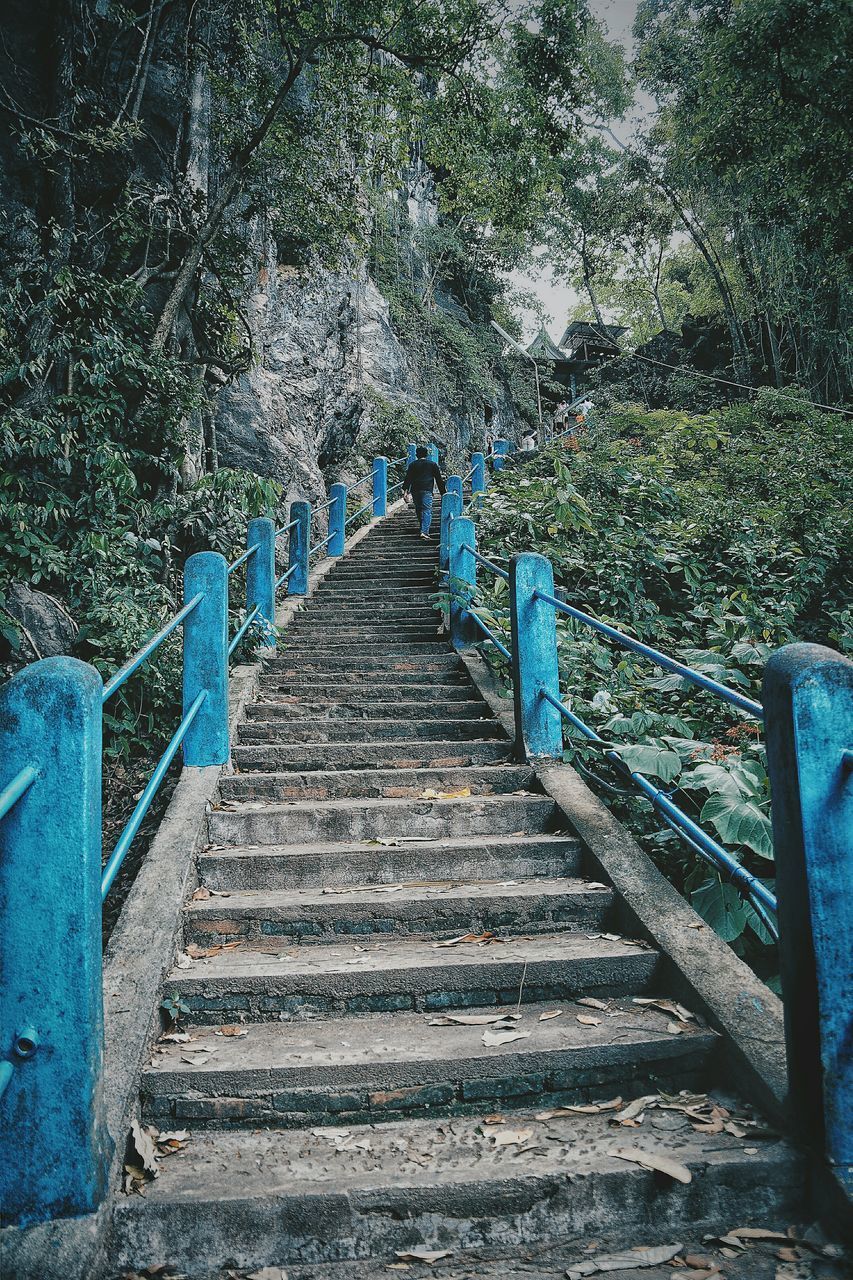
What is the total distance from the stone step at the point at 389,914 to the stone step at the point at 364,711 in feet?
6.36

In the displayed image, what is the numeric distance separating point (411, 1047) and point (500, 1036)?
Result: 259 millimetres

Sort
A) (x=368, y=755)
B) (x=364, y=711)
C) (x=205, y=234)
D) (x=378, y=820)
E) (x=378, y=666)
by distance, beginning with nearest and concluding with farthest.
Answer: (x=378, y=820) → (x=368, y=755) → (x=364, y=711) → (x=378, y=666) → (x=205, y=234)

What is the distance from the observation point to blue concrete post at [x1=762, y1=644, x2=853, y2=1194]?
1.55 metres

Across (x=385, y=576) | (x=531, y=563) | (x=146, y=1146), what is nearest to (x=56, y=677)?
(x=146, y=1146)

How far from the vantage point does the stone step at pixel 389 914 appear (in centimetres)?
253

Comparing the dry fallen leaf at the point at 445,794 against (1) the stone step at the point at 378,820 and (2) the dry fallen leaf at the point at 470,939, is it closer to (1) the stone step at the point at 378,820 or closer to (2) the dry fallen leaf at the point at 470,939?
(1) the stone step at the point at 378,820

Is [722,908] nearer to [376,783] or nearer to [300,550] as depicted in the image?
[376,783]

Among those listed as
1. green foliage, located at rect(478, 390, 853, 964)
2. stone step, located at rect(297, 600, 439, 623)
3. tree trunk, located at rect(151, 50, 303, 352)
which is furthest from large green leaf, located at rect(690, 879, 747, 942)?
tree trunk, located at rect(151, 50, 303, 352)

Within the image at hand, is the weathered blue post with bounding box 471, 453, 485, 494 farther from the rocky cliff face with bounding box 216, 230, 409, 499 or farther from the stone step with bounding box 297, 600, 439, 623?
the stone step with bounding box 297, 600, 439, 623

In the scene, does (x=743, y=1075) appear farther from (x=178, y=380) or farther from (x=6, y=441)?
(x=178, y=380)

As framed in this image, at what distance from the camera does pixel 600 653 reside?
4.78 m

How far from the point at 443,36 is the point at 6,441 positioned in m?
6.90

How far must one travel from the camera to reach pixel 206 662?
348 cm

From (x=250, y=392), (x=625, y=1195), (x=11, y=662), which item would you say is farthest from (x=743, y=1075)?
(x=250, y=392)
